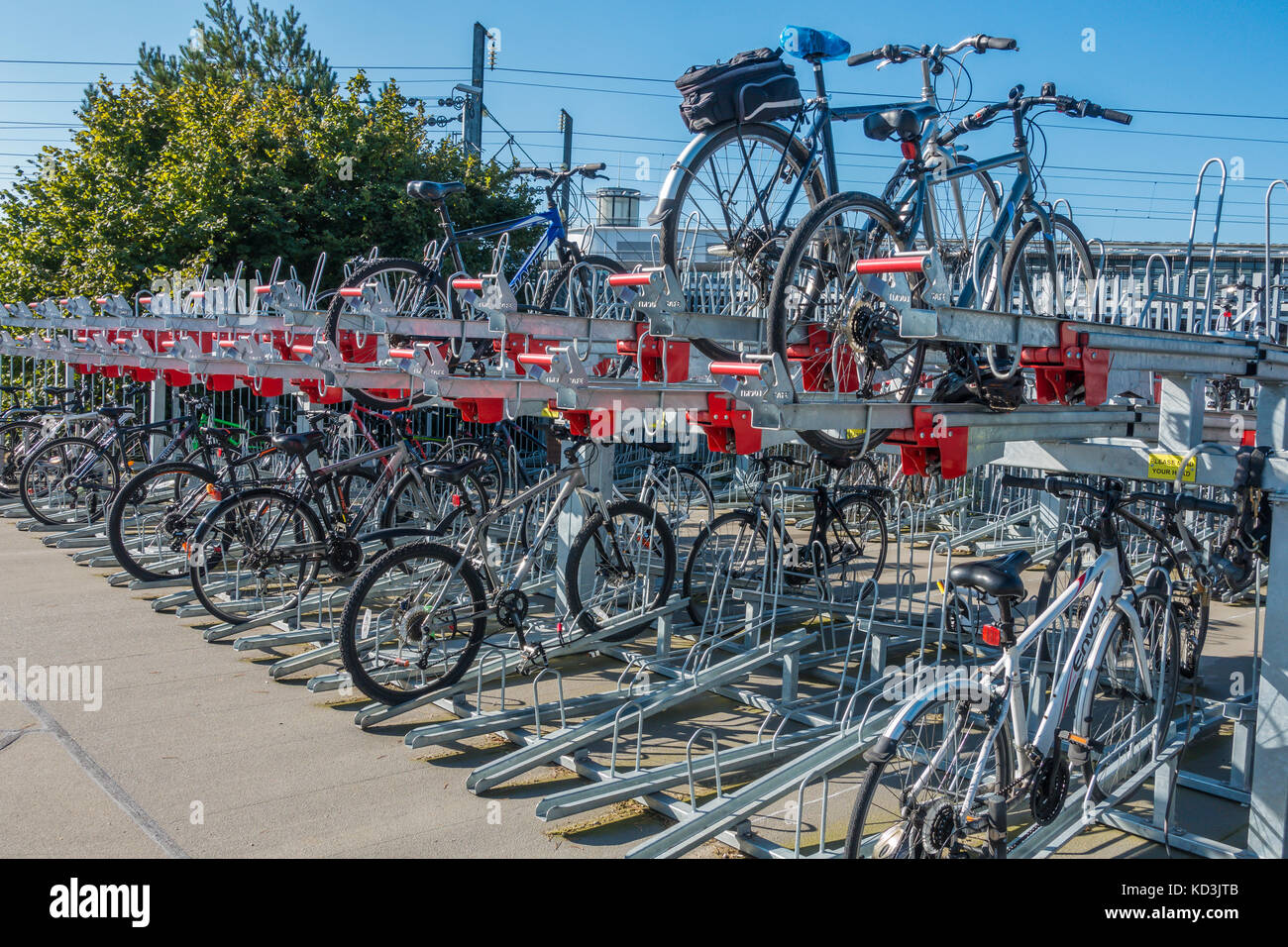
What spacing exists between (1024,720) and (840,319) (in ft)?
4.96

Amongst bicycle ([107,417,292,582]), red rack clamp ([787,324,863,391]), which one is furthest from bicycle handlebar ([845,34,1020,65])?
bicycle ([107,417,292,582])

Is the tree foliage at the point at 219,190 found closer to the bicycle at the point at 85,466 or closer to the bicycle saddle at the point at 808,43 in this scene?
the bicycle at the point at 85,466

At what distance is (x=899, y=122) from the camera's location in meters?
3.99

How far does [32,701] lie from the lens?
4660 mm

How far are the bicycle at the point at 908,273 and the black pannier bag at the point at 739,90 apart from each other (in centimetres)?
38

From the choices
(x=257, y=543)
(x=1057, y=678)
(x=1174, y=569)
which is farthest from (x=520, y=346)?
(x=1174, y=569)

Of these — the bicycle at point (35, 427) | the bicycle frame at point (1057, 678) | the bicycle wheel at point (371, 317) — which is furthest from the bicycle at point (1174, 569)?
the bicycle at point (35, 427)

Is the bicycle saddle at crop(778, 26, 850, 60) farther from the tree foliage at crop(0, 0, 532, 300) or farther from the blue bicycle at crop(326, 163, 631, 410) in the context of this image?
the tree foliage at crop(0, 0, 532, 300)

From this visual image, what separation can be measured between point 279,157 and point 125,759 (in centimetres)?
1050

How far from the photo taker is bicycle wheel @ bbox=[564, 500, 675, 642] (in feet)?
18.3

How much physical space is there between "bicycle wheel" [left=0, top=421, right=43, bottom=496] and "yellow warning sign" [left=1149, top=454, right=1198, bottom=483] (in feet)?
31.2

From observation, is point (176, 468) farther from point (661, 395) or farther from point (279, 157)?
point (279, 157)

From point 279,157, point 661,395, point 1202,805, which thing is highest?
point 279,157
